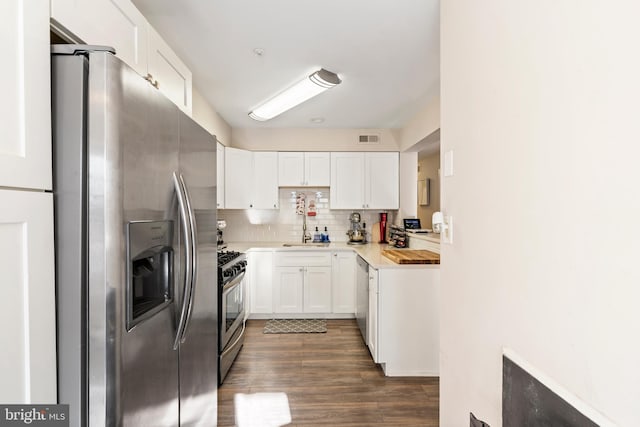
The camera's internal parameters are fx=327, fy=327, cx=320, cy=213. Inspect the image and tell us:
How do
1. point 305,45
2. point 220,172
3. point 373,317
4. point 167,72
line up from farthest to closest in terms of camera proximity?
point 220,172 → point 373,317 → point 305,45 → point 167,72

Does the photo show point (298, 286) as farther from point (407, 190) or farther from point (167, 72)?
point (167, 72)

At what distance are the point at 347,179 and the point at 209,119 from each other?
6.32 ft

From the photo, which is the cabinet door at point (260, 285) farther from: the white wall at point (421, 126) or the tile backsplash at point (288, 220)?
the white wall at point (421, 126)

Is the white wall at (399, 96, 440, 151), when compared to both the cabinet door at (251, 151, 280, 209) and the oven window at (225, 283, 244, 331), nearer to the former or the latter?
the cabinet door at (251, 151, 280, 209)

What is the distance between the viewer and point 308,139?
14.7ft

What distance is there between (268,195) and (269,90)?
167cm

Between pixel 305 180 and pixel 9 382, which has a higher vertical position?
pixel 305 180

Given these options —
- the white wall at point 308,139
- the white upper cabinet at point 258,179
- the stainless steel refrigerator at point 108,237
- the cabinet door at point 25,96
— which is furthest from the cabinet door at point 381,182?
the cabinet door at point 25,96

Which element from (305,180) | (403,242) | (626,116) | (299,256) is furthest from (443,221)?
(305,180)

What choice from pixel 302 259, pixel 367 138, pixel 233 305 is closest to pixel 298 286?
pixel 302 259

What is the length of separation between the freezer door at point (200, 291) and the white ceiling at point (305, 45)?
29.9 inches

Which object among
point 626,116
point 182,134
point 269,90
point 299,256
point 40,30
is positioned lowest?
point 299,256

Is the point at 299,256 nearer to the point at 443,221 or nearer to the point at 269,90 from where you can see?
the point at 269,90

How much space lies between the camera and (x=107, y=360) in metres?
0.90
